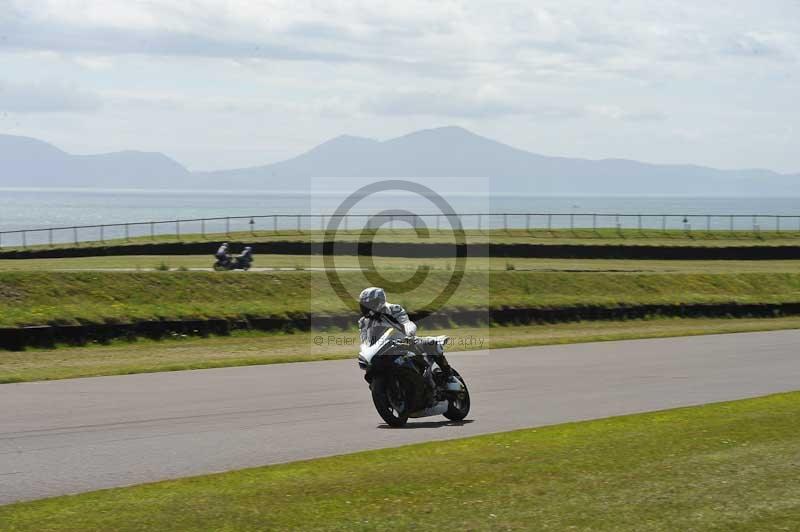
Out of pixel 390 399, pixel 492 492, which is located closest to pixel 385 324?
pixel 390 399

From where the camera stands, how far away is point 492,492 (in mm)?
9625

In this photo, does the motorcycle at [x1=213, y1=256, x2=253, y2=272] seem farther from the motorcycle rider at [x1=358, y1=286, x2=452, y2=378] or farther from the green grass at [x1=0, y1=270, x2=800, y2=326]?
the motorcycle rider at [x1=358, y1=286, x2=452, y2=378]

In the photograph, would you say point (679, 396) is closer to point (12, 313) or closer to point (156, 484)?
point (156, 484)

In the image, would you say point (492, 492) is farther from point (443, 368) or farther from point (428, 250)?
point (428, 250)

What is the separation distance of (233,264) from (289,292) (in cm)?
952

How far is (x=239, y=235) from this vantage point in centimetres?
6162

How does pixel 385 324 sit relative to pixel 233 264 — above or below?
above

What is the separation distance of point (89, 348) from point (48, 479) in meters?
14.5

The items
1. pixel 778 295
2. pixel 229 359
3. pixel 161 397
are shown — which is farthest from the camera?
pixel 778 295

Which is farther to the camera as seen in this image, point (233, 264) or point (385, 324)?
point (233, 264)

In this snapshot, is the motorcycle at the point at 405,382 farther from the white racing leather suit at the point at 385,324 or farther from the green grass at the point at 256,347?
the green grass at the point at 256,347

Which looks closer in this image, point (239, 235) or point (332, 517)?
point (332, 517)

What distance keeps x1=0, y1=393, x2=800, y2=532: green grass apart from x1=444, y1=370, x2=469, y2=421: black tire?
1.76 meters

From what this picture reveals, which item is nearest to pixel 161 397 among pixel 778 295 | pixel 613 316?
pixel 613 316
